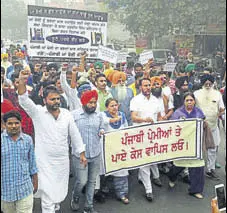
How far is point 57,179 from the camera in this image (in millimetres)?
3814

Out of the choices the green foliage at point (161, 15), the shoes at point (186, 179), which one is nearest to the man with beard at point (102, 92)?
the shoes at point (186, 179)

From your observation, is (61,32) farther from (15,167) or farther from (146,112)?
(15,167)

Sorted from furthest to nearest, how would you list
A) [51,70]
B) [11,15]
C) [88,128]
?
→ [11,15] → [51,70] → [88,128]

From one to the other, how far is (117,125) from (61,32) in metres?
1.52

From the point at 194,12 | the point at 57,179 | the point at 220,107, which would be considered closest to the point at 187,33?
the point at 194,12

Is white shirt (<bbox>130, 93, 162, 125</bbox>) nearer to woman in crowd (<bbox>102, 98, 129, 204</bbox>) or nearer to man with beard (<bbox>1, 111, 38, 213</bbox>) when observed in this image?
woman in crowd (<bbox>102, 98, 129, 204</bbox>)

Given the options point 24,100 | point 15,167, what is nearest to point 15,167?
point 15,167

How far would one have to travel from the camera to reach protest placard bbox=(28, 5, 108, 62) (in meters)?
4.90

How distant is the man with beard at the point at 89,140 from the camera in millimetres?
4090

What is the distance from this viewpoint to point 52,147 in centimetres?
373

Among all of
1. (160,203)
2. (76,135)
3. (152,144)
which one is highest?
(76,135)

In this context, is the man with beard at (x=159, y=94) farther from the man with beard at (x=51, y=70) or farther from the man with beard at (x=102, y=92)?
the man with beard at (x=51, y=70)

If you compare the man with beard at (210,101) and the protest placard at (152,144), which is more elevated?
the man with beard at (210,101)

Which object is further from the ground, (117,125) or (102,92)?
(102,92)
